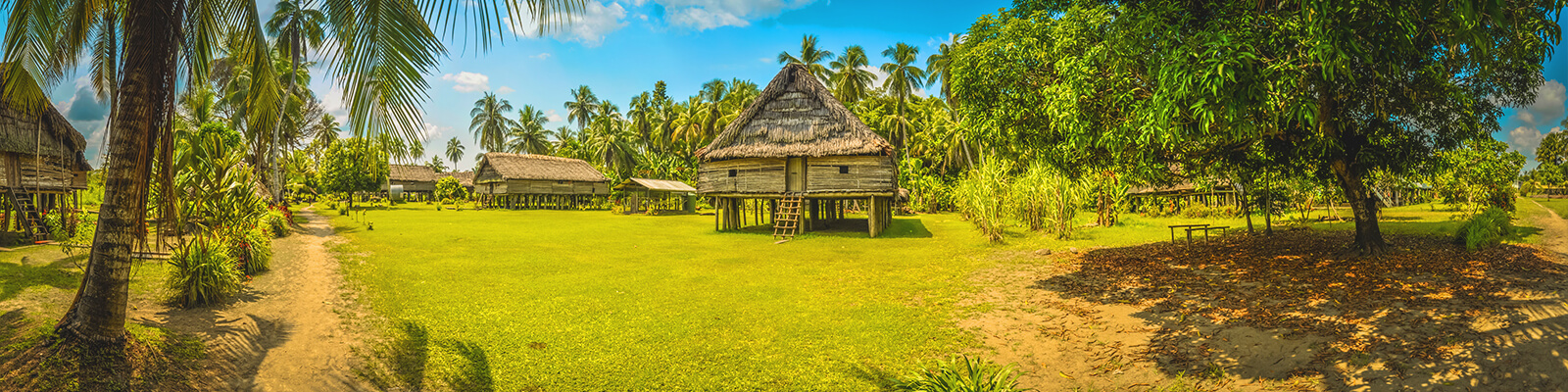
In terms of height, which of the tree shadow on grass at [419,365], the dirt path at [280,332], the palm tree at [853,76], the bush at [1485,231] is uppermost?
the palm tree at [853,76]

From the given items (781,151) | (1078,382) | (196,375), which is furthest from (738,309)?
(781,151)

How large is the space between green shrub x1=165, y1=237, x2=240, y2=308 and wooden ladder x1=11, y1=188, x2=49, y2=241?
8110 millimetres

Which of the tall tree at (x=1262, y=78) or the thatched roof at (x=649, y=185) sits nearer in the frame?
the tall tree at (x=1262, y=78)

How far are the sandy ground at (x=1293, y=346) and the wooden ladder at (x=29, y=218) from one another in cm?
1738

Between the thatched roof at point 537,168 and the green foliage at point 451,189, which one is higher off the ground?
the thatched roof at point 537,168

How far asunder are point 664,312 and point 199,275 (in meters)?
5.33

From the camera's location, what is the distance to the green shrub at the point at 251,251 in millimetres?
9109

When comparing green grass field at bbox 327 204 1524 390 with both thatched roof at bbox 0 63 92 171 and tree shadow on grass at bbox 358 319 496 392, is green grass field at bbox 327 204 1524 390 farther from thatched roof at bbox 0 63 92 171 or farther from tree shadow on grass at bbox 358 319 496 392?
thatched roof at bbox 0 63 92 171

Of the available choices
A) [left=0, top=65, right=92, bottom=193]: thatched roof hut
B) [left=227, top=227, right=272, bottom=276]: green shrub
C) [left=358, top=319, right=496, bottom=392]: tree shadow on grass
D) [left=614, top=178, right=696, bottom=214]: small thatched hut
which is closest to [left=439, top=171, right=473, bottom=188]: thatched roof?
[left=614, top=178, right=696, bottom=214]: small thatched hut

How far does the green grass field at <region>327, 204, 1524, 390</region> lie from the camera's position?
5.58m

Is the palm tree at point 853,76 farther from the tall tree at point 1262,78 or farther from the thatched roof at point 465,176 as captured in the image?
the thatched roof at point 465,176

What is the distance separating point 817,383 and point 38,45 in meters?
7.54

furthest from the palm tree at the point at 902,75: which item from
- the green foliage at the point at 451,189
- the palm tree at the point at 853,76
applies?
the green foliage at the point at 451,189

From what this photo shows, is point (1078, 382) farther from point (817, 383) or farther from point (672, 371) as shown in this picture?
point (672, 371)
